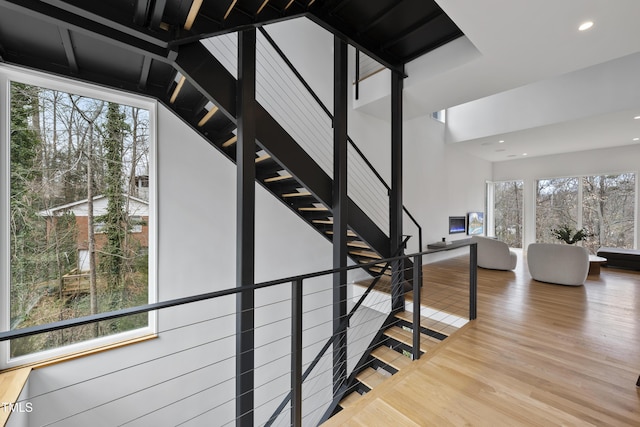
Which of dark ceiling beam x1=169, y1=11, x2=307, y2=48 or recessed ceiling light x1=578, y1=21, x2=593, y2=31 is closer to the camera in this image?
dark ceiling beam x1=169, y1=11, x2=307, y2=48

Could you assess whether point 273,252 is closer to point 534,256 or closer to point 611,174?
point 534,256

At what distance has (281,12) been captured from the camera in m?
2.02

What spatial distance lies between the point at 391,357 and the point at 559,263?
130 inches

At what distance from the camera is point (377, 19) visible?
278 cm

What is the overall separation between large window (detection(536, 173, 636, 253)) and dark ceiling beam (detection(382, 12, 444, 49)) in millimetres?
7140

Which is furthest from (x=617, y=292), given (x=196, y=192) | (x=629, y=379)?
(x=196, y=192)

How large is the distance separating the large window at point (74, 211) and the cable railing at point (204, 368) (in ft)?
0.82

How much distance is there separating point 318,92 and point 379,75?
0.93m

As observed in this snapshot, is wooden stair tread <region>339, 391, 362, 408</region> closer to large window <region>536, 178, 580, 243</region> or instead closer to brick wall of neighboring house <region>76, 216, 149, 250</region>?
brick wall of neighboring house <region>76, 216, 149, 250</region>

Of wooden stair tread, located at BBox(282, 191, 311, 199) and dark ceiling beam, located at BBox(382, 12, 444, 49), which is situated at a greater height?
dark ceiling beam, located at BBox(382, 12, 444, 49)

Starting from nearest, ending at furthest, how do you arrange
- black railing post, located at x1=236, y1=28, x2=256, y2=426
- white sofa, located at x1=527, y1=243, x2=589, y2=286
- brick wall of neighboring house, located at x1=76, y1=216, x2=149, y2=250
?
1. black railing post, located at x1=236, y1=28, x2=256, y2=426
2. brick wall of neighboring house, located at x1=76, y1=216, x2=149, y2=250
3. white sofa, located at x1=527, y1=243, x2=589, y2=286

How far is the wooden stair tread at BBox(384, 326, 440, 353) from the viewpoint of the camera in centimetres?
312

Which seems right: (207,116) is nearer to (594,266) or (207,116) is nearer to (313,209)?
(313,209)

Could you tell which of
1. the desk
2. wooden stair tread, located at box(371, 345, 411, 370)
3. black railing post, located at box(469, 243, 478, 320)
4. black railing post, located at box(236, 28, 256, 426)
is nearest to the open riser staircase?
black railing post, located at box(236, 28, 256, 426)
